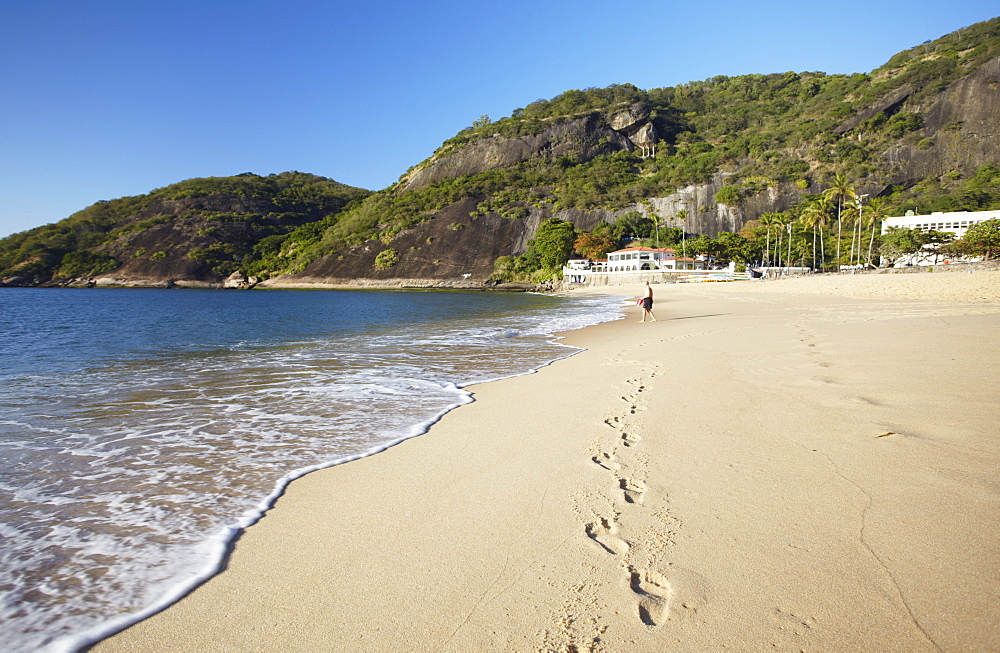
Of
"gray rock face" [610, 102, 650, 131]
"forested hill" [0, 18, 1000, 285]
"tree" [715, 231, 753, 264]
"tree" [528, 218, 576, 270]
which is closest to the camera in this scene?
"tree" [715, 231, 753, 264]

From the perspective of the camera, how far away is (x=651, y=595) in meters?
2.39

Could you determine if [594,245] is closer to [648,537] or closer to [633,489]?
[633,489]

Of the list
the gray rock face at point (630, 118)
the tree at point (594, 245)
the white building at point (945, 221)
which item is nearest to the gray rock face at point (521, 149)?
the gray rock face at point (630, 118)

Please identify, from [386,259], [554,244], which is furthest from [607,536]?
[386,259]

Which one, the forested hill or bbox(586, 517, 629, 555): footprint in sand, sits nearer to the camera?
bbox(586, 517, 629, 555): footprint in sand

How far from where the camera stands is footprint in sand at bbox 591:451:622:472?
4146 mm

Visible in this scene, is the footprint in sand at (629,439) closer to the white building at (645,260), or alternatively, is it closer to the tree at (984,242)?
the tree at (984,242)

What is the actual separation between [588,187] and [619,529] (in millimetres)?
112827

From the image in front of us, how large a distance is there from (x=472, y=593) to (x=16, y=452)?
5773 millimetres

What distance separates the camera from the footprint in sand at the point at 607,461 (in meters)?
4.15

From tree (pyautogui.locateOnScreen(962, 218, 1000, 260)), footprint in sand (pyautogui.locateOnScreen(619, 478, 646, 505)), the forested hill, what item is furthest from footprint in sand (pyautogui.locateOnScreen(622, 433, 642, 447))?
the forested hill

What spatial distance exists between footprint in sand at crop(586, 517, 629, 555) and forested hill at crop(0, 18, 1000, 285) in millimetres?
73312

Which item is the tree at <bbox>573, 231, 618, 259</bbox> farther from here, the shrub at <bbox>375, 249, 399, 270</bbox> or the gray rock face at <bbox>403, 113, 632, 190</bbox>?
the gray rock face at <bbox>403, 113, 632, 190</bbox>

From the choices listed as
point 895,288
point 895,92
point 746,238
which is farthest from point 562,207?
point 895,288
